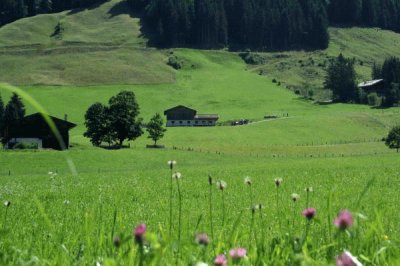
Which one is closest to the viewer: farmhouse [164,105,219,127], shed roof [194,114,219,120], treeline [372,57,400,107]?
shed roof [194,114,219,120]

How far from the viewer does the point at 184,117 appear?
442 ft

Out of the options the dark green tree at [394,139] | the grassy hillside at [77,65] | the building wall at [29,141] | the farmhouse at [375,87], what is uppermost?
the grassy hillside at [77,65]

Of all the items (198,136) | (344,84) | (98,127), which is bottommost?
(198,136)

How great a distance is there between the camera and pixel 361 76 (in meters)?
193

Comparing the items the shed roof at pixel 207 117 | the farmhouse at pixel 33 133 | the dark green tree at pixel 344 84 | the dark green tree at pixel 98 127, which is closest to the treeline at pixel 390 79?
the dark green tree at pixel 344 84

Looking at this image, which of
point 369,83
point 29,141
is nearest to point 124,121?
point 29,141

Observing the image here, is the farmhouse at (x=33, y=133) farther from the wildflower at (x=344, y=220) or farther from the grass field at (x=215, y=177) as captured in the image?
the wildflower at (x=344, y=220)

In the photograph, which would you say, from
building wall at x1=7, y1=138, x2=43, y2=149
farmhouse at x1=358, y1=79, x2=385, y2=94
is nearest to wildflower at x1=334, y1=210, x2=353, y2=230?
building wall at x1=7, y1=138, x2=43, y2=149

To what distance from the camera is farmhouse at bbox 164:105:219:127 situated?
5241 inches

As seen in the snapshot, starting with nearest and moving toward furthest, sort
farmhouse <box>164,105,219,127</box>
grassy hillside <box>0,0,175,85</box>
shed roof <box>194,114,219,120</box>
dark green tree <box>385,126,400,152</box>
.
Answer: dark green tree <box>385,126,400,152</box>
shed roof <box>194,114,219,120</box>
farmhouse <box>164,105,219,127</box>
grassy hillside <box>0,0,175,85</box>

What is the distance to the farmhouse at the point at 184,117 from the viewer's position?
133 metres

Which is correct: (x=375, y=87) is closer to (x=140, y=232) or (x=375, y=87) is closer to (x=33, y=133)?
(x=33, y=133)

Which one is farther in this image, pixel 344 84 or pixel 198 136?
pixel 344 84

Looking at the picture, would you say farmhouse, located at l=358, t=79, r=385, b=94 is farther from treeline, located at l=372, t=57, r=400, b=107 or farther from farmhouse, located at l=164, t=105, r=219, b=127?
farmhouse, located at l=164, t=105, r=219, b=127
